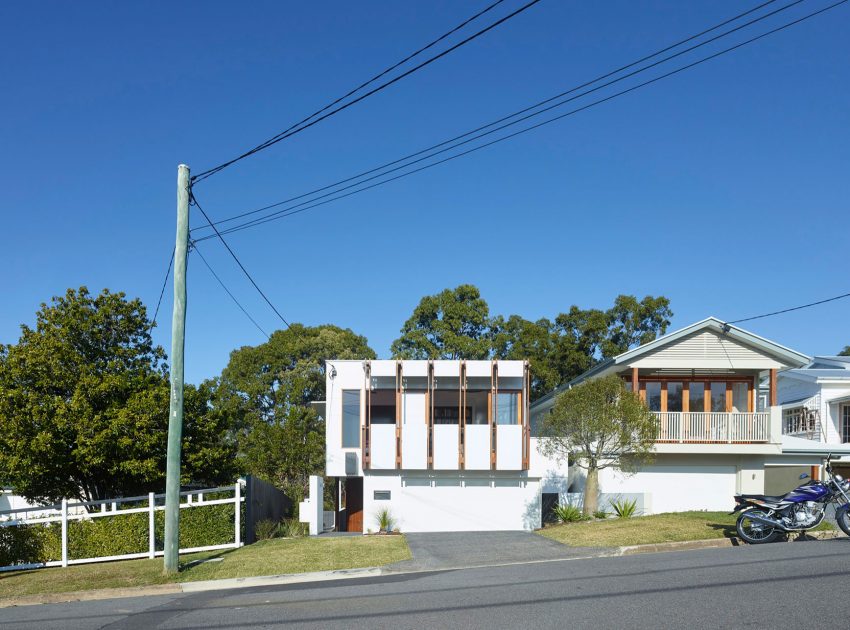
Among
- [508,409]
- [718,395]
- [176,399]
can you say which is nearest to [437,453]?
[508,409]

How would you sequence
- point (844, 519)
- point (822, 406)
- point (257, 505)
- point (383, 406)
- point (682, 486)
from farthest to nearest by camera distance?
point (822, 406) → point (383, 406) → point (682, 486) → point (257, 505) → point (844, 519)

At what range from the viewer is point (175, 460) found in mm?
14734

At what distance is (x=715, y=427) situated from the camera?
2756cm

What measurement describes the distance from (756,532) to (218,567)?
1003 centimetres

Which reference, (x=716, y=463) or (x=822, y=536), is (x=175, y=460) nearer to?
(x=822, y=536)

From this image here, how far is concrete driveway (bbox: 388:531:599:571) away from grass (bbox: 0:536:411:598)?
609mm

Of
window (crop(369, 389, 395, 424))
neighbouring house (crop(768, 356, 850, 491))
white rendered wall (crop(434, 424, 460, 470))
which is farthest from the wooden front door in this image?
neighbouring house (crop(768, 356, 850, 491))

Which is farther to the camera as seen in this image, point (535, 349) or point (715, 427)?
point (535, 349)

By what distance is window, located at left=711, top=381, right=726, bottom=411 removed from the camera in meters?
28.7

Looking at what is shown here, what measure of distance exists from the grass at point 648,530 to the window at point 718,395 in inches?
367

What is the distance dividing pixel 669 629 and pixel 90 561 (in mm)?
13538

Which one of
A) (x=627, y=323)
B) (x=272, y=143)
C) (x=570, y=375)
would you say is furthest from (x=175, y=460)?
(x=627, y=323)

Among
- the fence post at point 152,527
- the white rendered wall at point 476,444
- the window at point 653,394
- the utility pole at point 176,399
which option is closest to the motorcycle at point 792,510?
the utility pole at point 176,399

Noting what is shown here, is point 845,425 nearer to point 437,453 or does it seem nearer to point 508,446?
point 508,446
